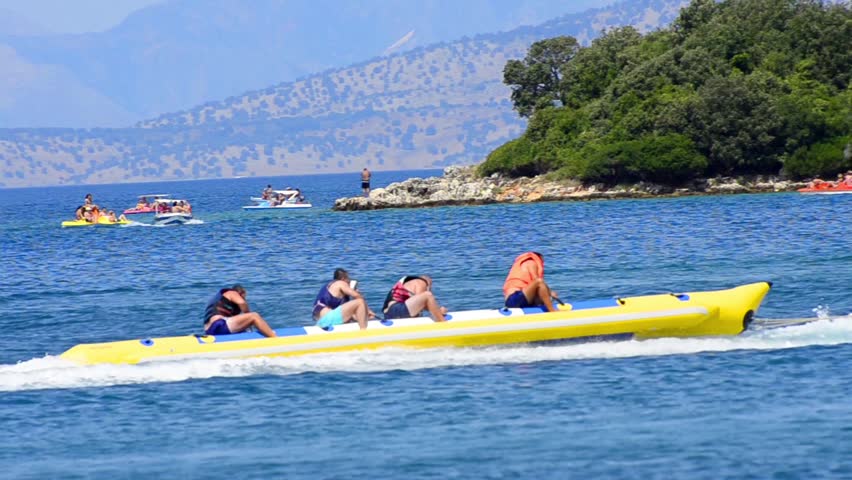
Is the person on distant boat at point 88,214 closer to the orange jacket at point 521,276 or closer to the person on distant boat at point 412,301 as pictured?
the person on distant boat at point 412,301

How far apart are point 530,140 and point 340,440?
215 ft

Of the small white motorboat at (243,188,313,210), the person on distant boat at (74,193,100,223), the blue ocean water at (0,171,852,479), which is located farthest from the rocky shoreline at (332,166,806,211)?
the blue ocean water at (0,171,852,479)

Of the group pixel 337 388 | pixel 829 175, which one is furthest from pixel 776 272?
pixel 829 175

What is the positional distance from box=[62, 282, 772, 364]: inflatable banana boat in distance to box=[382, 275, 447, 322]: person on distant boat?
0.57 ft

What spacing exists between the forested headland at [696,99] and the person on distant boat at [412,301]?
48408mm

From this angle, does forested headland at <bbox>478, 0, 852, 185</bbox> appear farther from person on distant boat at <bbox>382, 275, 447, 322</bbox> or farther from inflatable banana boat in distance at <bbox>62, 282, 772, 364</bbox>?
person on distant boat at <bbox>382, 275, 447, 322</bbox>

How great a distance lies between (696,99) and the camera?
234 ft

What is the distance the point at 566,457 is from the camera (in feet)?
51.9

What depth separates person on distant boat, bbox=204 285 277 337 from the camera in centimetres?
2131

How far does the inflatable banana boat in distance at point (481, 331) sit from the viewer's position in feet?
69.5

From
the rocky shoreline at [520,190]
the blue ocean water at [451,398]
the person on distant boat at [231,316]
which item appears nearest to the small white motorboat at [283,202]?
the rocky shoreline at [520,190]

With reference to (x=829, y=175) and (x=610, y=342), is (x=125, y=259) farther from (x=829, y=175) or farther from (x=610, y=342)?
(x=829, y=175)

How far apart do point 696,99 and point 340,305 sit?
52.1 metres

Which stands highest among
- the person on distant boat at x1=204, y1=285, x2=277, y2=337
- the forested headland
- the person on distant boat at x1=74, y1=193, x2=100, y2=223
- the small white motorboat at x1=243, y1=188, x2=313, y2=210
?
the forested headland
